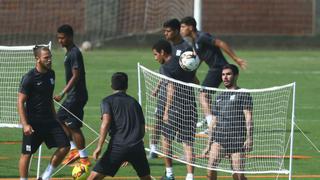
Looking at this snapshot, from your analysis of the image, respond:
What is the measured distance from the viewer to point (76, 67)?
14594 mm

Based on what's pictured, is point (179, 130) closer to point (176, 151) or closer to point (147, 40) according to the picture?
point (176, 151)

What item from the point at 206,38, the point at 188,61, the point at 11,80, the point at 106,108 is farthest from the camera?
the point at 11,80

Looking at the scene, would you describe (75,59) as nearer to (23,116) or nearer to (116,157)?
(23,116)

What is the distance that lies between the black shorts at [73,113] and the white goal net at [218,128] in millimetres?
1064

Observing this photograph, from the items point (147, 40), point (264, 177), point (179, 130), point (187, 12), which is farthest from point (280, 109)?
point (147, 40)

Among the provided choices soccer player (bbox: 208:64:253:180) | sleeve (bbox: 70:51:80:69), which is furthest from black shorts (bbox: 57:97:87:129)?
soccer player (bbox: 208:64:253:180)

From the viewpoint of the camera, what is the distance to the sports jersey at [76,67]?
14625 millimetres

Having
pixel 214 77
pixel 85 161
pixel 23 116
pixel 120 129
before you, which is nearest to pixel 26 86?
pixel 23 116

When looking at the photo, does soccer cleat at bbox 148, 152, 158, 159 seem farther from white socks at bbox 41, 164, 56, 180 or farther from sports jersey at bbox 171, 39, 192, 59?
white socks at bbox 41, 164, 56, 180

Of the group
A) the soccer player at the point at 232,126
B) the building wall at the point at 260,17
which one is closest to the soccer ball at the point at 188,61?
the soccer player at the point at 232,126

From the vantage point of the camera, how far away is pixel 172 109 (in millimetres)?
13305

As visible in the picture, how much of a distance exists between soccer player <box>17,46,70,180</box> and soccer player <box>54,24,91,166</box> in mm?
1462

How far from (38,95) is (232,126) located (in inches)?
102

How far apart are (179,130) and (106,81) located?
13.0m
